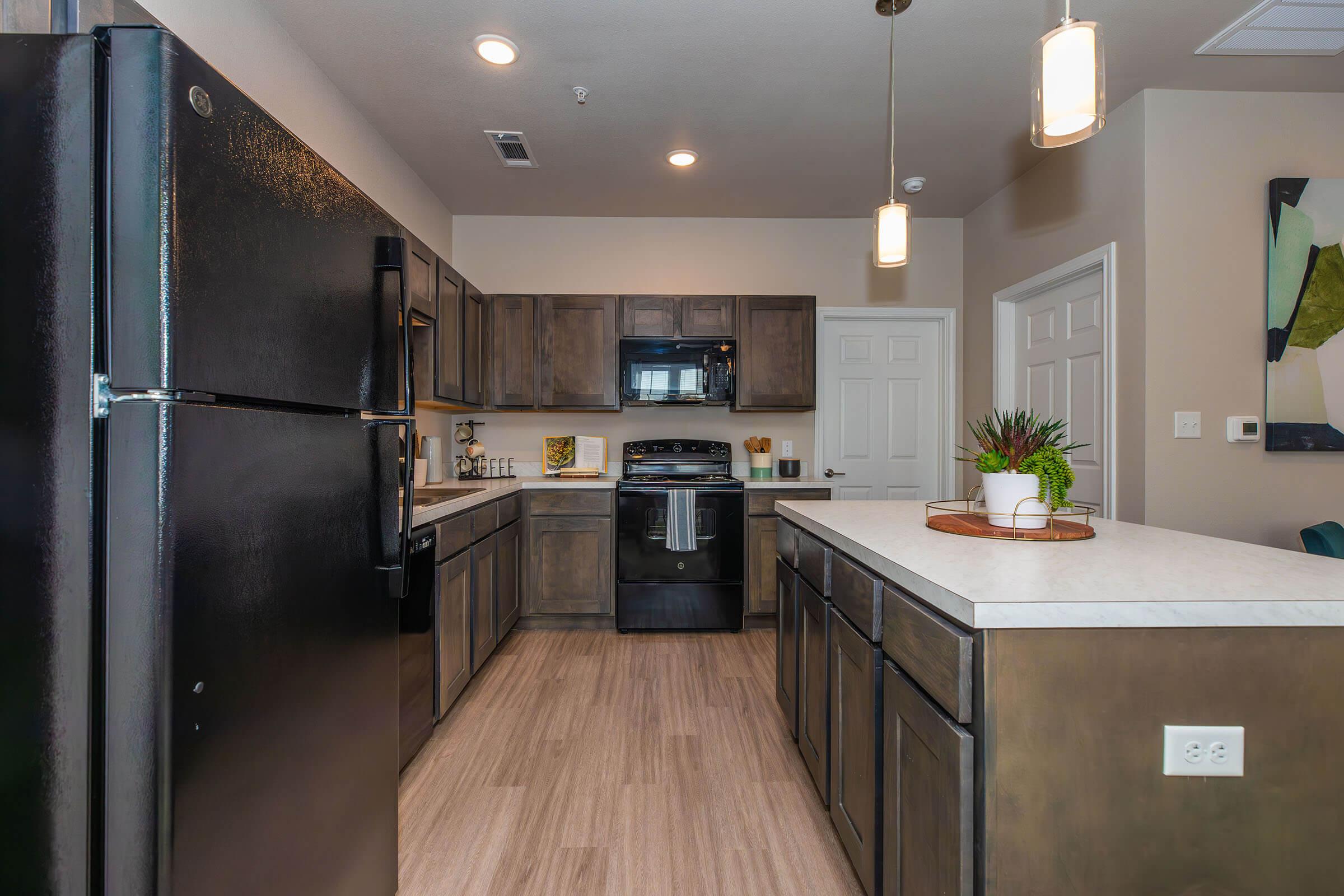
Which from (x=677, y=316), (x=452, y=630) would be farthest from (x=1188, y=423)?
(x=452, y=630)

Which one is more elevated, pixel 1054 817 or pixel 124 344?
pixel 124 344

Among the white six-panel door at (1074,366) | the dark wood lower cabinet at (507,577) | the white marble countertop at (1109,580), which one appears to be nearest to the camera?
the white marble countertop at (1109,580)

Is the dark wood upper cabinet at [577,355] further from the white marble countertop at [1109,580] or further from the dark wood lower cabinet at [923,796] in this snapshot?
the dark wood lower cabinet at [923,796]

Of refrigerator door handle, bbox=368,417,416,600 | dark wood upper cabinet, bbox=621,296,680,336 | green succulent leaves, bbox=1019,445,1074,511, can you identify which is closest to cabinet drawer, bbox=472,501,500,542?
refrigerator door handle, bbox=368,417,416,600

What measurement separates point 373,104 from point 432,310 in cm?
95

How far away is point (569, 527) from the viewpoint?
11.4 ft

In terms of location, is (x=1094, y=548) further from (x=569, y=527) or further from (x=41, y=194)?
(x=569, y=527)

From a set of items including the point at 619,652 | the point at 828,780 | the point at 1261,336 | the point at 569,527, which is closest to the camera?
the point at 828,780

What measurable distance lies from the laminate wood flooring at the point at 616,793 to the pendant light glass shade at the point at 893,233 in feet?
5.99

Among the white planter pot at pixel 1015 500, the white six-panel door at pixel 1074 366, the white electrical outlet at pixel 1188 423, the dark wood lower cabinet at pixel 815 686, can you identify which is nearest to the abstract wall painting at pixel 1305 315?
the white electrical outlet at pixel 1188 423

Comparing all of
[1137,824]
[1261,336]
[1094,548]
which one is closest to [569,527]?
[1094,548]

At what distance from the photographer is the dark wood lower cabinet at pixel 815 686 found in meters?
1.61

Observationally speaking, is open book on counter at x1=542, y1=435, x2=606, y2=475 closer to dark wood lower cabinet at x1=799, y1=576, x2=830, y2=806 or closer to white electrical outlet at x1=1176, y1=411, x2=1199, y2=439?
dark wood lower cabinet at x1=799, y1=576, x2=830, y2=806

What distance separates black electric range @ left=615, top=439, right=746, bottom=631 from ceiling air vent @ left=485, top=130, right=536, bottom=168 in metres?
1.88
